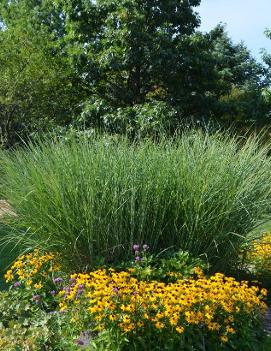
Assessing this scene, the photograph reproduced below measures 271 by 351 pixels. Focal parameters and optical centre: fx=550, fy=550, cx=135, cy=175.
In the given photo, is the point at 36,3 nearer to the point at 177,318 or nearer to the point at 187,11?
the point at 187,11

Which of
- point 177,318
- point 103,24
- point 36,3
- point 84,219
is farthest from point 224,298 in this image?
point 36,3

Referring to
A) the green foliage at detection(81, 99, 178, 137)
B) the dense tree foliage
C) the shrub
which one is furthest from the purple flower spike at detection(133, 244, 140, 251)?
the dense tree foliage

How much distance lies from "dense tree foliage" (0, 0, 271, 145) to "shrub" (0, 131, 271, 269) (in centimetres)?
781

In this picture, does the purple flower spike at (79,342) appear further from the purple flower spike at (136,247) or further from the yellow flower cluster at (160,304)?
the purple flower spike at (136,247)

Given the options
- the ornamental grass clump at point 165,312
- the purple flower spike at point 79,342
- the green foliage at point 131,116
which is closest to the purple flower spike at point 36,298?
the ornamental grass clump at point 165,312

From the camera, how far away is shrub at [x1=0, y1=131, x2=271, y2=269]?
181 inches

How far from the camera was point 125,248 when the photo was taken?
15.6ft

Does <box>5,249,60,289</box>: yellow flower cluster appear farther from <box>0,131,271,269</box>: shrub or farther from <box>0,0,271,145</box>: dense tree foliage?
<box>0,0,271,145</box>: dense tree foliage

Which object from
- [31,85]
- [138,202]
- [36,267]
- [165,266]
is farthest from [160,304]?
[31,85]

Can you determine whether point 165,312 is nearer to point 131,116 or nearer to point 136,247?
point 136,247

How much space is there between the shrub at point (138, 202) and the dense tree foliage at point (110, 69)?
7.81 meters

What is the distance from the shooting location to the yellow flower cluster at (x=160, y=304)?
3449 millimetres

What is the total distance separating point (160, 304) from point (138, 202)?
4.32ft

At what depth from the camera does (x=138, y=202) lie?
472cm
